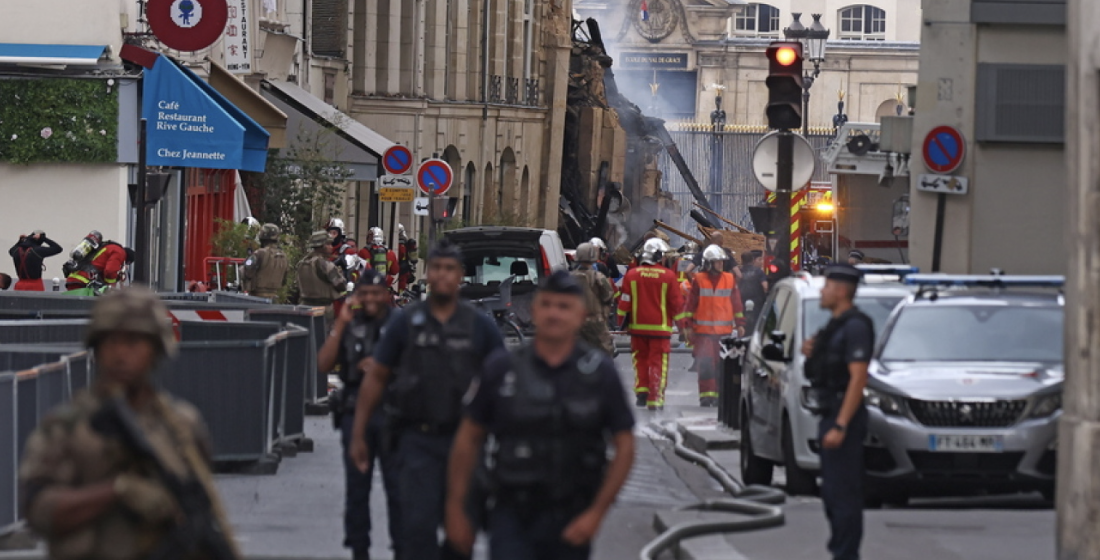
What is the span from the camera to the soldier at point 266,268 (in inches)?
965

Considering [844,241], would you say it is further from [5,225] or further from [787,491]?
[787,491]

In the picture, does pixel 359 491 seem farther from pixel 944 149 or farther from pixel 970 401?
pixel 944 149

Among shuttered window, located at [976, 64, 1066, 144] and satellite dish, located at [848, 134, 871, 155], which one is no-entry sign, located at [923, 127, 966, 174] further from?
satellite dish, located at [848, 134, 871, 155]

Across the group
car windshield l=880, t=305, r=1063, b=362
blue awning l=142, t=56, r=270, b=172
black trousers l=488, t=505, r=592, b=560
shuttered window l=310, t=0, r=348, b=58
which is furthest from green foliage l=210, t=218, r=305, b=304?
black trousers l=488, t=505, r=592, b=560

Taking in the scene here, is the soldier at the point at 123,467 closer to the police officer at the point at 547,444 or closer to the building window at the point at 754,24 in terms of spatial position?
the police officer at the point at 547,444

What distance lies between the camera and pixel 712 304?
22.3m

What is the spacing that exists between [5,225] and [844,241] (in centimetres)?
1830

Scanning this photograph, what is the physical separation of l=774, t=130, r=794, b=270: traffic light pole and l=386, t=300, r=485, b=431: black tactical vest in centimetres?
823

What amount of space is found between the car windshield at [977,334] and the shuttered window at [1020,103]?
8657 mm

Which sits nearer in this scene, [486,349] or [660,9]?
[486,349]

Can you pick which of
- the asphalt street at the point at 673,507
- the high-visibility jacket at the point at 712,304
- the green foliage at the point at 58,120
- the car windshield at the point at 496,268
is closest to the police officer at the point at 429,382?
the asphalt street at the point at 673,507

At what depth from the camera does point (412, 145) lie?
5050 centimetres

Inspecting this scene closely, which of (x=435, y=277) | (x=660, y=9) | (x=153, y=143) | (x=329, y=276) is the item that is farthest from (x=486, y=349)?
(x=660, y=9)

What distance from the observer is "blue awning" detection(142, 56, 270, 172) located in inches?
1053
